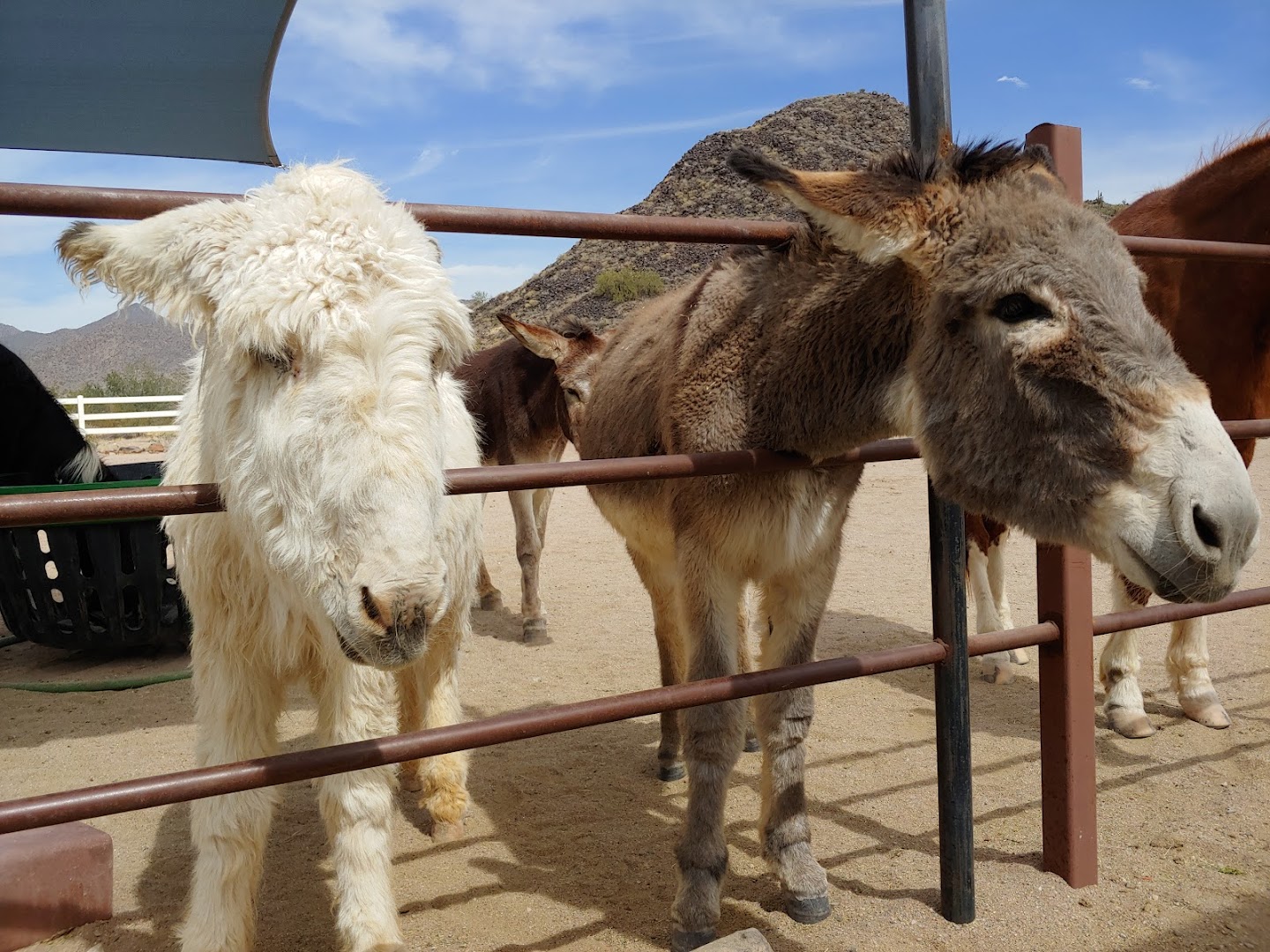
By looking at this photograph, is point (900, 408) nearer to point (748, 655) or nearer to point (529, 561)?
point (748, 655)

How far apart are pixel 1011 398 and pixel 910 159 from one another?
705mm

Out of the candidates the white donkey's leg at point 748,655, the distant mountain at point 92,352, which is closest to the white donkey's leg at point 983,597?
the white donkey's leg at point 748,655

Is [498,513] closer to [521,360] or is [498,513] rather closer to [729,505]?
[521,360]

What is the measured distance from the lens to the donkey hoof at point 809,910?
258 cm

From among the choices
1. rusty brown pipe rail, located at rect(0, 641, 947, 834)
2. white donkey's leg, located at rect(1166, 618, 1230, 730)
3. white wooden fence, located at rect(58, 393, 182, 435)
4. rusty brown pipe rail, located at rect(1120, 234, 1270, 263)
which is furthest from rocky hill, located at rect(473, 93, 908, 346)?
rusty brown pipe rail, located at rect(0, 641, 947, 834)

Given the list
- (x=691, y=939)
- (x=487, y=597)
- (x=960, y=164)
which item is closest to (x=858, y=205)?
(x=960, y=164)

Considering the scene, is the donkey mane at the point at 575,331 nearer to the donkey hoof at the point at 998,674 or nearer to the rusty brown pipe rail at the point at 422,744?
the donkey hoof at the point at 998,674

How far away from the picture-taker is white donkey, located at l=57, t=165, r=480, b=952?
159 centimetres

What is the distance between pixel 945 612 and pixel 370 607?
161 cm

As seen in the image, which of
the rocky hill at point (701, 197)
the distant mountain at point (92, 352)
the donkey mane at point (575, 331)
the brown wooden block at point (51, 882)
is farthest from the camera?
the distant mountain at point (92, 352)

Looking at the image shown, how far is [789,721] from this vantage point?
2.78m

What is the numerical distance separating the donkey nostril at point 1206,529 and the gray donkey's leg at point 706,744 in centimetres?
127

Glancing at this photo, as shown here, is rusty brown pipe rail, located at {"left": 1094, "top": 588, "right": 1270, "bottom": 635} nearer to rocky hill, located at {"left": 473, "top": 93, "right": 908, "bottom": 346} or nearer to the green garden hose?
the green garden hose

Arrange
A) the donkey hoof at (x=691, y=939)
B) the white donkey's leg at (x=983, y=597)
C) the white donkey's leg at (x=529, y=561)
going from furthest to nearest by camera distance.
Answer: the white donkey's leg at (x=529, y=561), the white donkey's leg at (x=983, y=597), the donkey hoof at (x=691, y=939)
